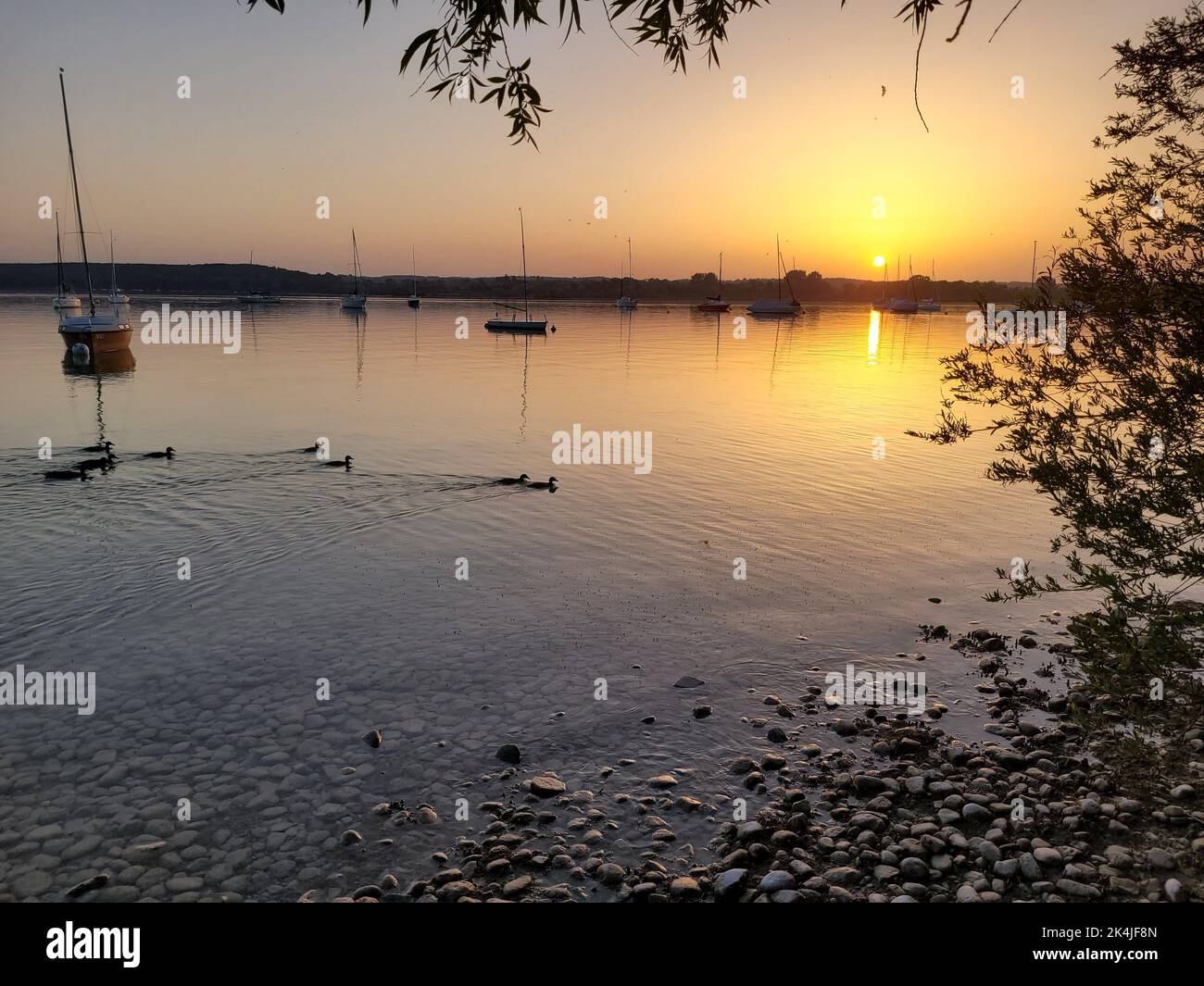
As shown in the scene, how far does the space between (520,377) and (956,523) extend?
40.2m

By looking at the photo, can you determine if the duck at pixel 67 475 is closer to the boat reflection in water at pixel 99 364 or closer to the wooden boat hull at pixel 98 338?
the boat reflection in water at pixel 99 364

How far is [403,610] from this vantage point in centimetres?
1391

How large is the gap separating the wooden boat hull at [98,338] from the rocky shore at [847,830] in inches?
2482

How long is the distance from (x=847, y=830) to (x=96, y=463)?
26.2 m

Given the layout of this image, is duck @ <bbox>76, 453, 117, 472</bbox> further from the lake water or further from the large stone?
the large stone

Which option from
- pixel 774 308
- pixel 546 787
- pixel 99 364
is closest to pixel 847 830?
pixel 546 787

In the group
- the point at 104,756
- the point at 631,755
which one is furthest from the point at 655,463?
the point at 104,756

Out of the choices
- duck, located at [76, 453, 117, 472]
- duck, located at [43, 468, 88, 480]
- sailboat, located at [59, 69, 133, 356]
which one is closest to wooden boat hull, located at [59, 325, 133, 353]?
sailboat, located at [59, 69, 133, 356]

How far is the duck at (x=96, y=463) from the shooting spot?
24.5 m

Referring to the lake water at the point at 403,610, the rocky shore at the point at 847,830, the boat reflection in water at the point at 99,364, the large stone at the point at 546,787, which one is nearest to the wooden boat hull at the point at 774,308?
the boat reflection in water at the point at 99,364

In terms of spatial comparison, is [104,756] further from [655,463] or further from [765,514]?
[655,463]

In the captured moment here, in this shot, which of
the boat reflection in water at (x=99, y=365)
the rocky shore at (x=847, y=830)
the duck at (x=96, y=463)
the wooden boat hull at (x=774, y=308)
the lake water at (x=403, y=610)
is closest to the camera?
the rocky shore at (x=847, y=830)

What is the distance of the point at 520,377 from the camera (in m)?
56.1

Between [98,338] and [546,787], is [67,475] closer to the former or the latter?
[546,787]
